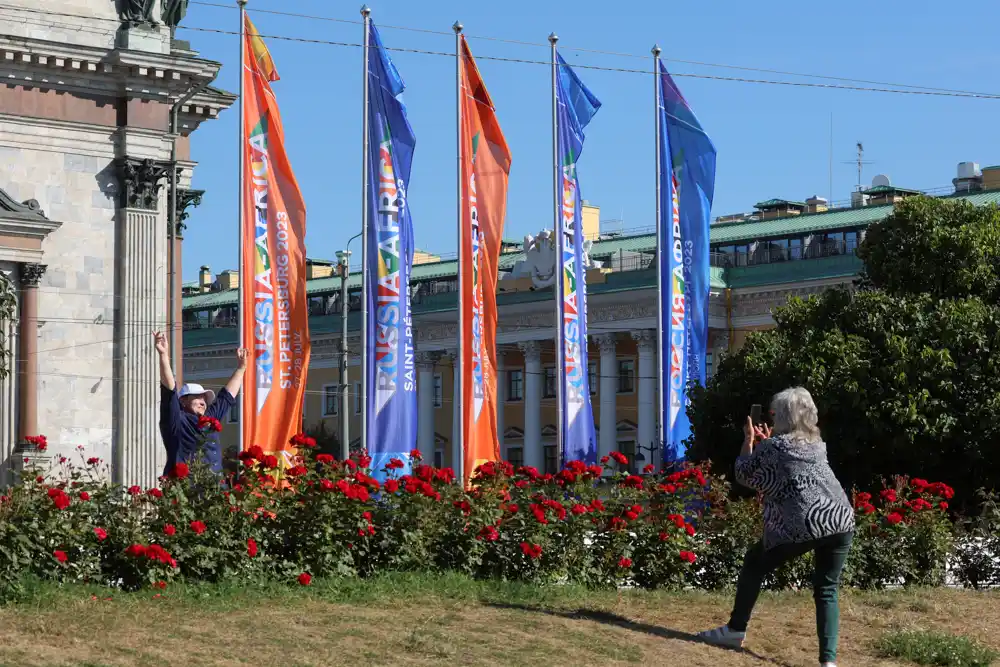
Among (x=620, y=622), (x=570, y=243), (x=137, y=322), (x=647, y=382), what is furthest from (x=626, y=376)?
(x=620, y=622)

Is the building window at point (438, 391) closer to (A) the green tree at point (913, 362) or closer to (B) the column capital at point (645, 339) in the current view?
(B) the column capital at point (645, 339)

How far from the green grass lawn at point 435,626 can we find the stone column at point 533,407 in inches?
2724

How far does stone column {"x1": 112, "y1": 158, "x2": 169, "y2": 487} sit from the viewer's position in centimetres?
3070

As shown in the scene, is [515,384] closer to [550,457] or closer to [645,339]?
[550,457]

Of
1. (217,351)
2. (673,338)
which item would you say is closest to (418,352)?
(217,351)

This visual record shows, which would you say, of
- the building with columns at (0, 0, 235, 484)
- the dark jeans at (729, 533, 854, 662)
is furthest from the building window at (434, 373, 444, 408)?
the dark jeans at (729, 533, 854, 662)

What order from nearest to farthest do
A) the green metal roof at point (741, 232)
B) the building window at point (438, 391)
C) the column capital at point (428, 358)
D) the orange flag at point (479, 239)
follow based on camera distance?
the orange flag at point (479, 239) → the green metal roof at point (741, 232) → the column capital at point (428, 358) → the building window at point (438, 391)

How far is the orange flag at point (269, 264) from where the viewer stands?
29719 millimetres

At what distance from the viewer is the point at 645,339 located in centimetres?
7825

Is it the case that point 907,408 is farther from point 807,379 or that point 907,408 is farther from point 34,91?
point 34,91

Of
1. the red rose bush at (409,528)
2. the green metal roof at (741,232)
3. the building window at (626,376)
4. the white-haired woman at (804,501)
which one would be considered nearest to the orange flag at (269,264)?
the red rose bush at (409,528)

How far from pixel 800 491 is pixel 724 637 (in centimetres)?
117

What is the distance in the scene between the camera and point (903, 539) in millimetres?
16188

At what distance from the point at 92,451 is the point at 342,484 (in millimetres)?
17268
